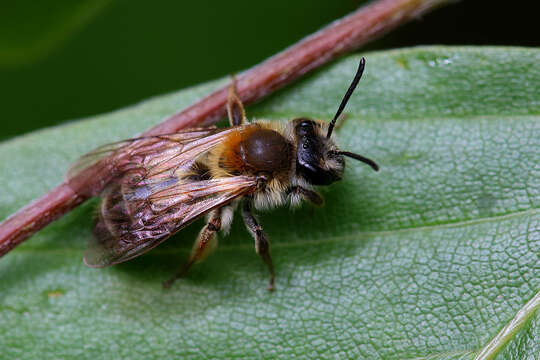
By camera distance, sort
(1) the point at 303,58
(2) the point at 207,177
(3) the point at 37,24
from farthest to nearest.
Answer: (3) the point at 37,24, (1) the point at 303,58, (2) the point at 207,177

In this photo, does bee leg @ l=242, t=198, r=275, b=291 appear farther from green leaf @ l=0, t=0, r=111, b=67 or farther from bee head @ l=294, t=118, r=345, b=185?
green leaf @ l=0, t=0, r=111, b=67

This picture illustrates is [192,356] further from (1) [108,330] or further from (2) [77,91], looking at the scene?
(2) [77,91]

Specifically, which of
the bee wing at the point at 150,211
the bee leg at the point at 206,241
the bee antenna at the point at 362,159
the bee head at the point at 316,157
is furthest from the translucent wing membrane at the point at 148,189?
the bee antenna at the point at 362,159

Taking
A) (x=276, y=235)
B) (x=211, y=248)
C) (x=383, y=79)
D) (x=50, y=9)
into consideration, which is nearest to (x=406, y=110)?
(x=383, y=79)

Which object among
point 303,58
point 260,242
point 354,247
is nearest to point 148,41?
point 303,58

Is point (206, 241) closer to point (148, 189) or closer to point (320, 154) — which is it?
point (148, 189)

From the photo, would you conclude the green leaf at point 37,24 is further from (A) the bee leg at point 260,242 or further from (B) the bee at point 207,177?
(A) the bee leg at point 260,242

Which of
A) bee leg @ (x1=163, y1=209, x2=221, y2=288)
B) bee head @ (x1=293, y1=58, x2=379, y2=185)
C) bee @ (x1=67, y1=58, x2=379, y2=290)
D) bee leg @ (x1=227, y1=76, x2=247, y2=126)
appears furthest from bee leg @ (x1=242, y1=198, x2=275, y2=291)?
bee leg @ (x1=227, y1=76, x2=247, y2=126)
